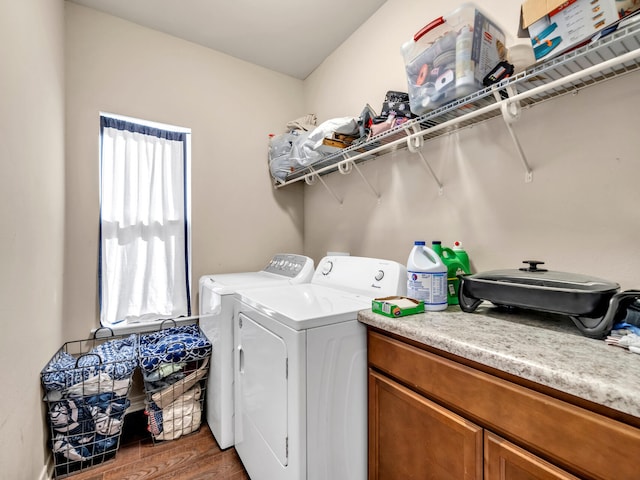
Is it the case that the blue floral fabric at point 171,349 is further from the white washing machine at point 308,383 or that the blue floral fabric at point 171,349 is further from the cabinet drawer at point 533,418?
the cabinet drawer at point 533,418

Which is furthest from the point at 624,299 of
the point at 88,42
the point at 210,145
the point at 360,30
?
the point at 88,42

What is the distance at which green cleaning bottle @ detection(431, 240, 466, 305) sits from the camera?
1.33 m

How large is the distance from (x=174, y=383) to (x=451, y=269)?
1810 mm

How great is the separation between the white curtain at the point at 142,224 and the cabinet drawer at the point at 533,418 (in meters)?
1.96

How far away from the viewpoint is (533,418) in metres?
0.70

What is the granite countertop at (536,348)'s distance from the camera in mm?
597

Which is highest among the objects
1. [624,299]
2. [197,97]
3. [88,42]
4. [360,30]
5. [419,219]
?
[360,30]

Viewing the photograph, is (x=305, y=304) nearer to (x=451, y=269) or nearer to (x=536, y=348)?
(x=451, y=269)

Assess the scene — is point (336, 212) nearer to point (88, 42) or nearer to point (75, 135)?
point (75, 135)

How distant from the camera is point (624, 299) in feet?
2.69

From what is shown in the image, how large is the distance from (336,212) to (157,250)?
56.5 inches

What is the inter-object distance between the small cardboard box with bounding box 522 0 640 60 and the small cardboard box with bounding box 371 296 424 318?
951 mm

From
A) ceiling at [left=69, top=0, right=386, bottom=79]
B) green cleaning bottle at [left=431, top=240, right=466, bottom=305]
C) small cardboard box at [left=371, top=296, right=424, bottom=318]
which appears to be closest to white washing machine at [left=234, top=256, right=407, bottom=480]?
small cardboard box at [left=371, top=296, right=424, bottom=318]

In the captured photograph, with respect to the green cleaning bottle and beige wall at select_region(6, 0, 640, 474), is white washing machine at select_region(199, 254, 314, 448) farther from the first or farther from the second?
the green cleaning bottle
